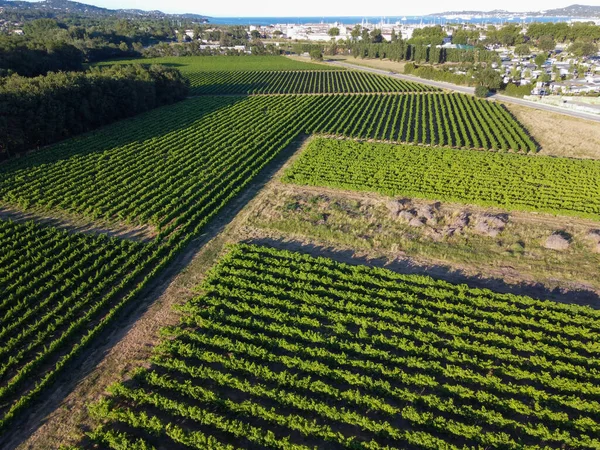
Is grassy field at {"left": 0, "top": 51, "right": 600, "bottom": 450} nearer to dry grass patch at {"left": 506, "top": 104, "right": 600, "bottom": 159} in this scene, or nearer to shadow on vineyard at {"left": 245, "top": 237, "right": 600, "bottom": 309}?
shadow on vineyard at {"left": 245, "top": 237, "right": 600, "bottom": 309}

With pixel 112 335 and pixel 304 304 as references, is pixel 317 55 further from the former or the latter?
Answer: pixel 112 335

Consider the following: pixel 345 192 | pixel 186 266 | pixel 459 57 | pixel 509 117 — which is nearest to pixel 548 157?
pixel 509 117

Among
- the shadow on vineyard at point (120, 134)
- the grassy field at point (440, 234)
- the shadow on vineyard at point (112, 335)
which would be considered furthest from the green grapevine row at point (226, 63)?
the grassy field at point (440, 234)

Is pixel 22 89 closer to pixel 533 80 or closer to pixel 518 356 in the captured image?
pixel 518 356

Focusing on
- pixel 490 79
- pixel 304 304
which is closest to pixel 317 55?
pixel 490 79

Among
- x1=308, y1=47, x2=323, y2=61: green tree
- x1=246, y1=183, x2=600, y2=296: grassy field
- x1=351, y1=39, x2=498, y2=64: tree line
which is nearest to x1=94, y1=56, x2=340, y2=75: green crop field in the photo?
x1=308, y1=47, x2=323, y2=61: green tree

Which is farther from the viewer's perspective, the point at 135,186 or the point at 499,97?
the point at 499,97

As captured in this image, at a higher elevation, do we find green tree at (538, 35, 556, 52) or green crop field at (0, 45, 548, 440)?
green tree at (538, 35, 556, 52)
